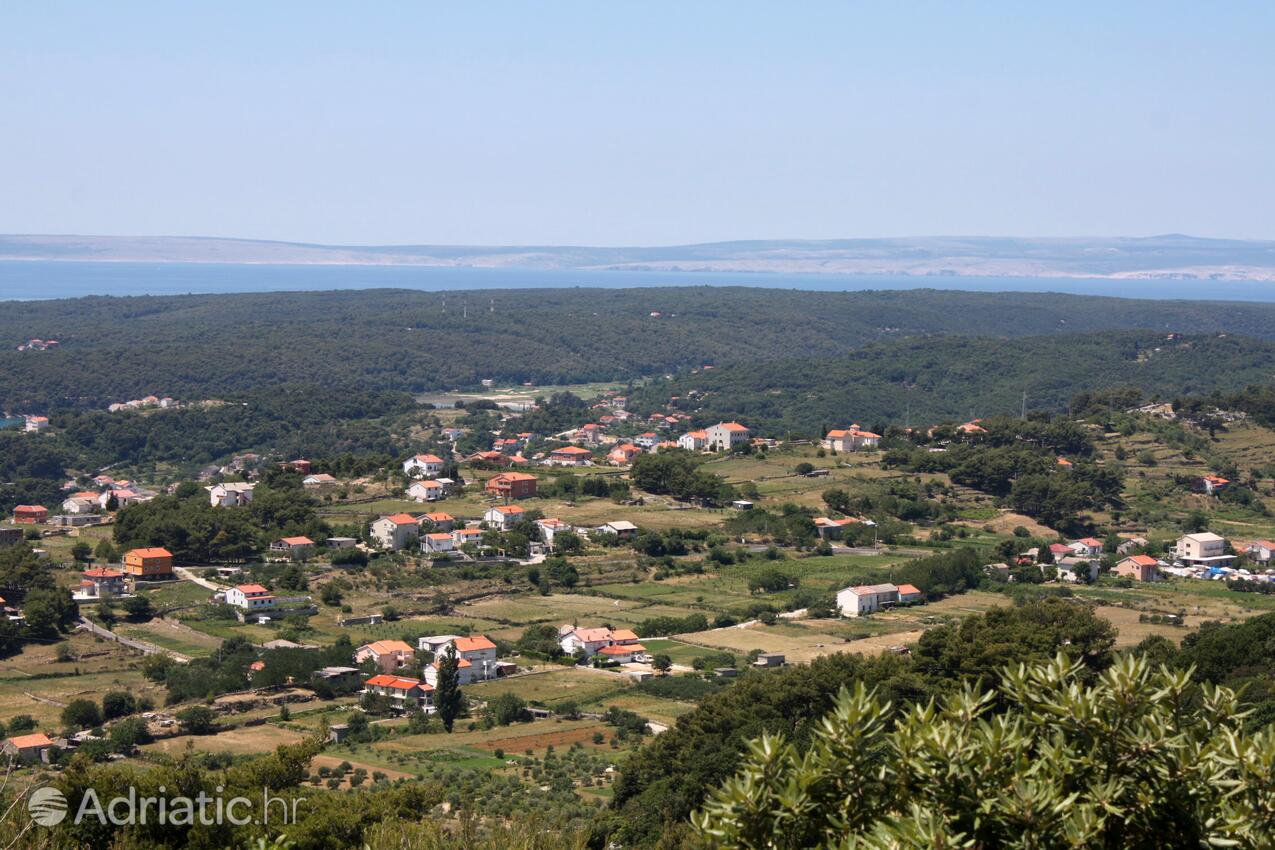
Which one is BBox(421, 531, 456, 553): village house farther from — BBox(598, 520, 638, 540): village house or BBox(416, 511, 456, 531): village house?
BBox(598, 520, 638, 540): village house

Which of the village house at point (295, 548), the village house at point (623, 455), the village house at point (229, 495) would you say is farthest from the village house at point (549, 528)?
the village house at point (623, 455)

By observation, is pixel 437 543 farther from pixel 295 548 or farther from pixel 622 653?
pixel 622 653

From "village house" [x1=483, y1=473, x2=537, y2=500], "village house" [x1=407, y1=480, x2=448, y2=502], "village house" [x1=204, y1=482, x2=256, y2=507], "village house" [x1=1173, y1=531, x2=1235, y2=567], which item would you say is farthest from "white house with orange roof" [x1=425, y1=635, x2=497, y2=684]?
"village house" [x1=1173, y1=531, x2=1235, y2=567]

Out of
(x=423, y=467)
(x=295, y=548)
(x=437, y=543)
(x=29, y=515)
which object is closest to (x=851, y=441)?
(x=423, y=467)

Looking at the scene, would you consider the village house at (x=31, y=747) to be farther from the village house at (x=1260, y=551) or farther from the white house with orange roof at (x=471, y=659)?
the village house at (x=1260, y=551)

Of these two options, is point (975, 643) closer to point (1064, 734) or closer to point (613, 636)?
point (613, 636)
